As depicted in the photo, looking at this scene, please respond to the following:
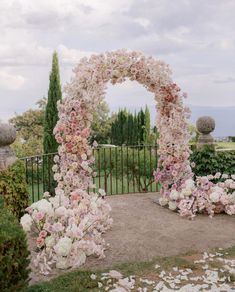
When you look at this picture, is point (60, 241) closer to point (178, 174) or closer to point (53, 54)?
point (178, 174)

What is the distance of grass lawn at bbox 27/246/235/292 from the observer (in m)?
4.97

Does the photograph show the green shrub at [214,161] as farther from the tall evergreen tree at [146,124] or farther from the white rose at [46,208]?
the tall evergreen tree at [146,124]

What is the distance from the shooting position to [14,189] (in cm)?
743

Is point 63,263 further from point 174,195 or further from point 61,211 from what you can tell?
point 174,195

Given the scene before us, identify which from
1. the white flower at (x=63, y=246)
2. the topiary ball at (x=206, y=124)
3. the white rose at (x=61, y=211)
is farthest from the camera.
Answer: the topiary ball at (x=206, y=124)

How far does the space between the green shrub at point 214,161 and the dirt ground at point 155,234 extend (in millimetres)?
1326

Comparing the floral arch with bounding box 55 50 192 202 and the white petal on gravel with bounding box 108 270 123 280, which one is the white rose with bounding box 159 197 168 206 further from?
the white petal on gravel with bounding box 108 270 123 280

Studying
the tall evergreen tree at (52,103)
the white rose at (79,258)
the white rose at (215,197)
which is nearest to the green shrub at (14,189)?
the white rose at (79,258)

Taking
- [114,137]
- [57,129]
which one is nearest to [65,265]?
[57,129]

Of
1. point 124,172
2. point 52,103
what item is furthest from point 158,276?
point 52,103

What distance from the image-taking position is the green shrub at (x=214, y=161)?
30.8 feet

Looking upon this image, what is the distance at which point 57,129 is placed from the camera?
7.52m

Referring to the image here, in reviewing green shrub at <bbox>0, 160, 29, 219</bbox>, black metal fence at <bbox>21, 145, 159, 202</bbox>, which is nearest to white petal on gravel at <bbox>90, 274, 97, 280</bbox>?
green shrub at <bbox>0, 160, 29, 219</bbox>

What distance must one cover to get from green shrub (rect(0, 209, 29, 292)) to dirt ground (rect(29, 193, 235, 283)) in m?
1.37
